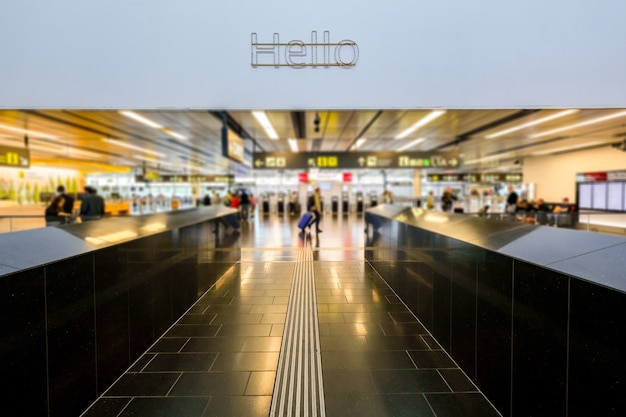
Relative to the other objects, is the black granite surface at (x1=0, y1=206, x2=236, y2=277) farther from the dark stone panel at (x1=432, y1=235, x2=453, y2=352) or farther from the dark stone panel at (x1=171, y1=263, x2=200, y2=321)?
the dark stone panel at (x1=432, y1=235, x2=453, y2=352)

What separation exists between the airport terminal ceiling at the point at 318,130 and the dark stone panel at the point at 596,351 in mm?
5115

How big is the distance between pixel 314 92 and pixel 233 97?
1.02 metres

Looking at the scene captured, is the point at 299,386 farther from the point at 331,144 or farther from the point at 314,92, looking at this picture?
the point at 331,144

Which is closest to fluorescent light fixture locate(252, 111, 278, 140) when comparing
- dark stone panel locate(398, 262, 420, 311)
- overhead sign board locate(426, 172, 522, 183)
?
dark stone panel locate(398, 262, 420, 311)

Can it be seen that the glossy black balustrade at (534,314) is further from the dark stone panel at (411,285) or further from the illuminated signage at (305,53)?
the illuminated signage at (305,53)

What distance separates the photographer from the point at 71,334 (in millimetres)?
2143

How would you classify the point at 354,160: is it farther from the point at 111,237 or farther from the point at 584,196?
the point at 584,196

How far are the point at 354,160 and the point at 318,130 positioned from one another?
1.46 metres

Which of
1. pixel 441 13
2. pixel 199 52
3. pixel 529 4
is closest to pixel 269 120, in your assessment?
pixel 199 52

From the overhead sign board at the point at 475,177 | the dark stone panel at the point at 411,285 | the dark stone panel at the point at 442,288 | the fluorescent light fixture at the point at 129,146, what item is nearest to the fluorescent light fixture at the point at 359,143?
the dark stone panel at the point at 411,285

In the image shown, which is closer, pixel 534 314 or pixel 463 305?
pixel 534 314

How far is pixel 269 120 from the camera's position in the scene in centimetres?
896

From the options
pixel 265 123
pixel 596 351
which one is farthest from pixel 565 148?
pixel 596 351

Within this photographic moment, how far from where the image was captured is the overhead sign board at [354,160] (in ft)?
34.9
